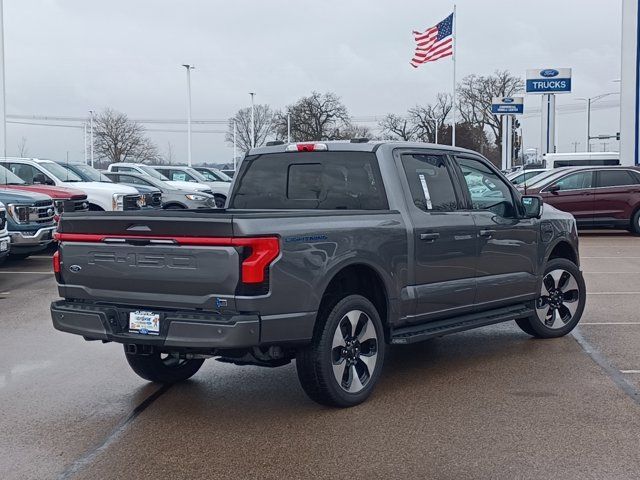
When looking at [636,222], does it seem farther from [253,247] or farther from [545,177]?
[253,247]

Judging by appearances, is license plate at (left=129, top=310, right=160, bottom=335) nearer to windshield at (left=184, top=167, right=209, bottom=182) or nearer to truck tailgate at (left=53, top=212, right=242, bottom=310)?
truck tailgate at (left=53, top=212, right=242, bottom=310)

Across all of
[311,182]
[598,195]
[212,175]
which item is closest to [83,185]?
[598,195]

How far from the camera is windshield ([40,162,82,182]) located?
1881 centimetres

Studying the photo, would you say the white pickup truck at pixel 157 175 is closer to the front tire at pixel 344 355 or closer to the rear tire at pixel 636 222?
the rear tire at pixel 636 222

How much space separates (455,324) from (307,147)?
1913mm

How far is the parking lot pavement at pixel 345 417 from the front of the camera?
475 cm

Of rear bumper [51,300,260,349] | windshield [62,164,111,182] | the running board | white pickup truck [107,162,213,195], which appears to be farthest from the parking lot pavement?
white pickup truck [107,162,213,195]

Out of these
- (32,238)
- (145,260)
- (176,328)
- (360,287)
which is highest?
(145,260)

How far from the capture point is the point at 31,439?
528cm

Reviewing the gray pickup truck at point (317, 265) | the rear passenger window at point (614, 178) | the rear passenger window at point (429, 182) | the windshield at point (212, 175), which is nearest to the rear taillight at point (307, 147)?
the gray pickup truck at point (317, 265)

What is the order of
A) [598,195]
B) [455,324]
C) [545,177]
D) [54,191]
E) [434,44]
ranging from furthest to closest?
[434,44] → [545,177] → [598,195] → [54,191] → [455,324]

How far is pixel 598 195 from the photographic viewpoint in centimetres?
2059

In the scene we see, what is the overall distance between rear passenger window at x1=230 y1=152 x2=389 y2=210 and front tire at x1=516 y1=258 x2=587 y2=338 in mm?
2519

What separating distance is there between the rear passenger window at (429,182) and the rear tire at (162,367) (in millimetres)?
2279
